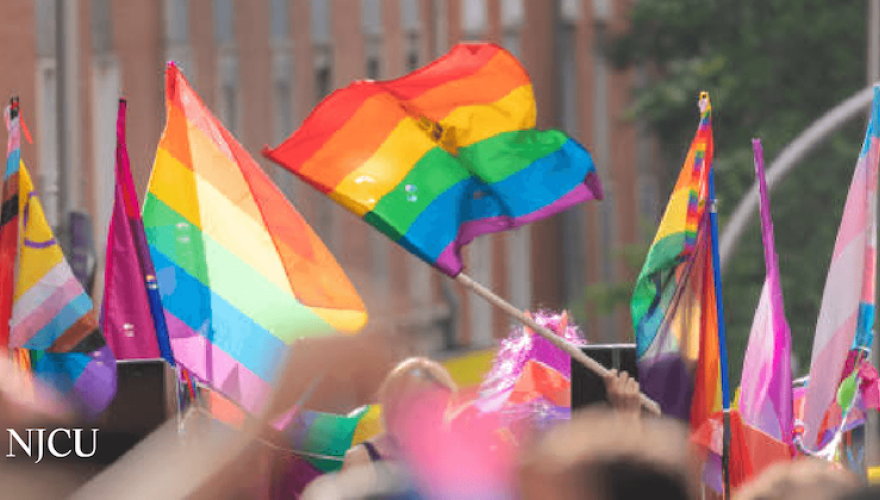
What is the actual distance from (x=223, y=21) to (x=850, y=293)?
17.0 m

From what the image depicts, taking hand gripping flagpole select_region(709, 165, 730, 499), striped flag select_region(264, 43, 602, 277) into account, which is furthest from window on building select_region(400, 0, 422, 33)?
hand gripping flagpole select_region(709, 165, 730, 499)

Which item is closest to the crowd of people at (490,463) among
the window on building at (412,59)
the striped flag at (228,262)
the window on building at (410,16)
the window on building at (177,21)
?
the striped flag at (228,262)

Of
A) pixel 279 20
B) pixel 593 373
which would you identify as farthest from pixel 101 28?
pixel 593 373

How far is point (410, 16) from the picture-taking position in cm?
2850

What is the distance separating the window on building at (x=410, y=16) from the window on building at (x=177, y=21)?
198 inches

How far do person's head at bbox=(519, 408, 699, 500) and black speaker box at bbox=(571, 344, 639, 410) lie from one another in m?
2.73

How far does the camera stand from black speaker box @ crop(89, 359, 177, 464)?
21.9 ft

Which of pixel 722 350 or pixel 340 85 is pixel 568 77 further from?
pixel 722 350

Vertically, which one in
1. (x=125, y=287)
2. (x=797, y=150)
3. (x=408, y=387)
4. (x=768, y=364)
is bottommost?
(x=797, y=150)

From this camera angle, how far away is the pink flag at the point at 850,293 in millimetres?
7910

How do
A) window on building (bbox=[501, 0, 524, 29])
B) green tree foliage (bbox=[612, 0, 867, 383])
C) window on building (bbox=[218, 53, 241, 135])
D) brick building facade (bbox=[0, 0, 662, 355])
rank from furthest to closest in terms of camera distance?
window on building (bbox=[501, 0, 524, 29])
green tree foliage (bbox=[612, 0, 867, 383])
window on building (bbox=[218, 53, 241, 135])
brick building facade (bbox=[0, 0, 662, 355])

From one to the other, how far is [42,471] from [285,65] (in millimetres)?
19426

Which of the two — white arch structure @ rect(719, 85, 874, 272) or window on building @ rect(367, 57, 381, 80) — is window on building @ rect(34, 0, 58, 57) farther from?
window on building @ rect(367, 57, 381, 80)

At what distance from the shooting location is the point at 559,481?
14.0 feet
